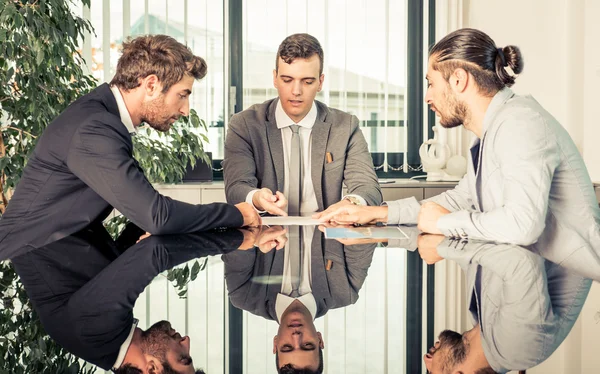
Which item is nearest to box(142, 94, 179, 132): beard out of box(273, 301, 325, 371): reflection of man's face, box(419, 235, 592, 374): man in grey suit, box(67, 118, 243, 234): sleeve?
box(67, 118, 243, 234): sleeve

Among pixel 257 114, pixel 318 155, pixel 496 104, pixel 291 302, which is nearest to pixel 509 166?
pixel 496 104

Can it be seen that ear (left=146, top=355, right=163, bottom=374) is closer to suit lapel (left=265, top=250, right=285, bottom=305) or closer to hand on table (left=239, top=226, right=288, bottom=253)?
suit lapel (left=265, top=250, right=285, bottom=305)

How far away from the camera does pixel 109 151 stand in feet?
6.27

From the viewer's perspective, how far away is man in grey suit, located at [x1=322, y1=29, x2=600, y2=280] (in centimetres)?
164

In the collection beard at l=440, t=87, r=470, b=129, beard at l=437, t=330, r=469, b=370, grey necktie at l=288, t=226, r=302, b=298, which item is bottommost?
beard at l=437, t=330, r=469, b=370

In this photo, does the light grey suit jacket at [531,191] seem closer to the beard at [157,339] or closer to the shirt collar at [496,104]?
the shirt collar at [496,104]

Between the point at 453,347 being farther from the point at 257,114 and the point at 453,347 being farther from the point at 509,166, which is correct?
the point at 257,114

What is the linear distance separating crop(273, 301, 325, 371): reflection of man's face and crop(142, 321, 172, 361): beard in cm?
11

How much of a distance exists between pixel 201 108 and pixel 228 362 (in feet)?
15.4

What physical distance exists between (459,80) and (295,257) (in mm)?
979

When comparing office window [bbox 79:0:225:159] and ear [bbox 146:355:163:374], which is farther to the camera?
office window [bbox 79:0:225:159]

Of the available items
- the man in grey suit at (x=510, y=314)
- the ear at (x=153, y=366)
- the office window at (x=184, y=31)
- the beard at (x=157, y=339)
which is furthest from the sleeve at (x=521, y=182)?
the office window at (x=184, y=31)

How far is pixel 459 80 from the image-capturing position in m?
2.02

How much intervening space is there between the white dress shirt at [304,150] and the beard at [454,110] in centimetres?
95
